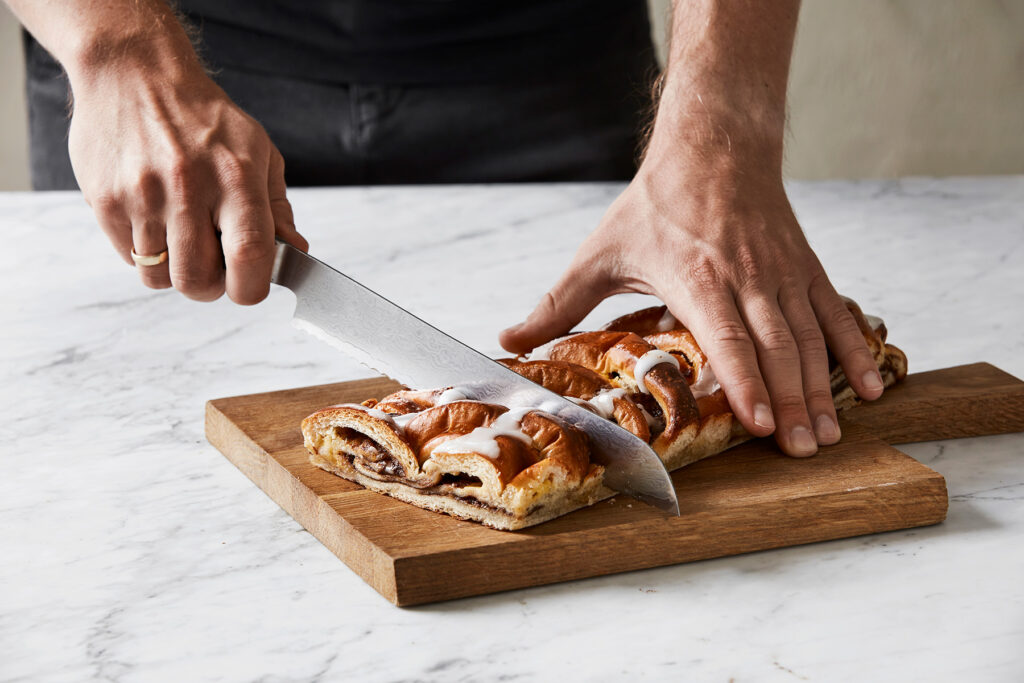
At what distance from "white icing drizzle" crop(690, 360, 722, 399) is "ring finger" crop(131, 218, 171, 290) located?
2.48 feet

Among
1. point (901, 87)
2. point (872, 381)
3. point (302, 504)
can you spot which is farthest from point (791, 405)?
point (901, 87)

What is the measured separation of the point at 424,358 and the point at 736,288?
1.44 feet

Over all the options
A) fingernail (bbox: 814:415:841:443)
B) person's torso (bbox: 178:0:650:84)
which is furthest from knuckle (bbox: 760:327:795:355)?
person's torso (bbox: 178:0:650:84)

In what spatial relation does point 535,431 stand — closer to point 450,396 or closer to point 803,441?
point 450,396

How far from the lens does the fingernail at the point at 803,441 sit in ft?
4.75

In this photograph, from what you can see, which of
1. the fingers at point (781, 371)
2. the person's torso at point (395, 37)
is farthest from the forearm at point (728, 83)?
the person's torso at point (395, 37)

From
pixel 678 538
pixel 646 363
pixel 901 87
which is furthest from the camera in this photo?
pixel 901 87

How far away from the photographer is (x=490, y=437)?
1311mm

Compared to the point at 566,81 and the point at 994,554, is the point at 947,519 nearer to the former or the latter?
the point at 994,554

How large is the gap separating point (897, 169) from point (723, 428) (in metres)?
3.92

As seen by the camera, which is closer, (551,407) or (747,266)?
(551,407)

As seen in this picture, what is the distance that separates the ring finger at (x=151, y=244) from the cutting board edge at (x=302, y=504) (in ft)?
0.66

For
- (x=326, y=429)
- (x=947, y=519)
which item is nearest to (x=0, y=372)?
(x=326, y=429)

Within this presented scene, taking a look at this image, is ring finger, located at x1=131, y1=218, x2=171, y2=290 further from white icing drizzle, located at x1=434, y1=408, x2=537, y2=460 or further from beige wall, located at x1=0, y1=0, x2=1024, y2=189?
beige wall, located at x1=0, y1=0, x2=1024, y2=189
